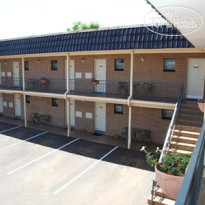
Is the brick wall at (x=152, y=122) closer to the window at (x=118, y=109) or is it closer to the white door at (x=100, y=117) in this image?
the window at (x=118, y=109)

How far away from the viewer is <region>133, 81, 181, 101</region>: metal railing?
13.3 m

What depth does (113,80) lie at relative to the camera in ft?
50.9

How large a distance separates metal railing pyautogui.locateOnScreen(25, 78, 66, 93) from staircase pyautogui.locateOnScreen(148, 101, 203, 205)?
30.7ft

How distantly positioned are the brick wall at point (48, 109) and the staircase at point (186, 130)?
9.69 m

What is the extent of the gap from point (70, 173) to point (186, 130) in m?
5.49

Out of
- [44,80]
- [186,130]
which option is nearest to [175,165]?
[186,130]

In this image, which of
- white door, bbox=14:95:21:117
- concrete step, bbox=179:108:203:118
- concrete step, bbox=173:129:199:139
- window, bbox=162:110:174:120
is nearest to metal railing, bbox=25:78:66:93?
white door, bbox=14:95:21:117

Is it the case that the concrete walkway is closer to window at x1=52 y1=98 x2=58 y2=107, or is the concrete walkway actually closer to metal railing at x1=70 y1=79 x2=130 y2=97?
window at x1=52 y1=98 x2=58 y2=107

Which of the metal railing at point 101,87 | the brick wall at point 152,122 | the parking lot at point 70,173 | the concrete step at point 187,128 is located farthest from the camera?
the metal railing at point 101,87

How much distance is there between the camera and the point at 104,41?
13188 millimetres

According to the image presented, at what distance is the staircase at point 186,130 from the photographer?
8.95 meters

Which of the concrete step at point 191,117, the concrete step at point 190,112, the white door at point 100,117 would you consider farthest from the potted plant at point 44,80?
the concrete step at point 191,117

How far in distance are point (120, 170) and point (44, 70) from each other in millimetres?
11162

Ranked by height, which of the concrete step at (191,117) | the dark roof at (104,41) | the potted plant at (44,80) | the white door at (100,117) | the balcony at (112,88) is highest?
the dark roof at (104,41)
